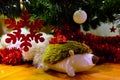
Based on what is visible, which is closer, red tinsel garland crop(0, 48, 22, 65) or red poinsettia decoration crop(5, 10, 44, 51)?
red poinsettia decoration crop(5, 10, 44, 51)

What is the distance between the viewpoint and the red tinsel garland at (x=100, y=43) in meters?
0.91

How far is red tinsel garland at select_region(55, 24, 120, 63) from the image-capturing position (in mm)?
913

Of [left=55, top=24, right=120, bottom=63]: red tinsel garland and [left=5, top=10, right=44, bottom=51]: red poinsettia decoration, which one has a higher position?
[left=5, top=10, right=44, bottom=51]: red poinsettia decoration

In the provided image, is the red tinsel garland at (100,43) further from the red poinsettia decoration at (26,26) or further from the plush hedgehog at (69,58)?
the red poinsettia decoration at (26,26)

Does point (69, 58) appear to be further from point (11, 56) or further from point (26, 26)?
point (11, 56)

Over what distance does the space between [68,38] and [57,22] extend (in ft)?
0.30

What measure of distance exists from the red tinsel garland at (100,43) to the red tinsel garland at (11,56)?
215 mm

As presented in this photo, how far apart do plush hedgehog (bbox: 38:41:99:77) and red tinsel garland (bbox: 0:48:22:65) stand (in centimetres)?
20

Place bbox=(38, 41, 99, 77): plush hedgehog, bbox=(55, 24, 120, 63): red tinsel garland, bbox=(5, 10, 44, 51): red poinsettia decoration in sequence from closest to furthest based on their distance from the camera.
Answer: bbox=(5, 10, 44, 51): red poinsettia decoration → bbox=(38, 41, 99, 77): plush hedgehog → bbox=(55, 24, 120, 63): red tinsel garland

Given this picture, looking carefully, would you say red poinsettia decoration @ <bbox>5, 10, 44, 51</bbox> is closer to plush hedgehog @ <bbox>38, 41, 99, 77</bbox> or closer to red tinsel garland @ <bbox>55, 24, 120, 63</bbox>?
plush hedgehog @ <bbox>38, 41, 99, 77</bbox>

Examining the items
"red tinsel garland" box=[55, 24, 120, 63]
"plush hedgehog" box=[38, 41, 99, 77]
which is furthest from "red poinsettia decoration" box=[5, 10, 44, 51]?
"red tinsel garland" box=[55, 24, 120, 63]

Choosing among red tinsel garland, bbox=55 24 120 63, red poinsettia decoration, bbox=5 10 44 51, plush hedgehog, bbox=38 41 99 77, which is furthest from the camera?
red tinsel garland, bbox=55 24 120 63

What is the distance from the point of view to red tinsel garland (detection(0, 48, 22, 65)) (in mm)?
946

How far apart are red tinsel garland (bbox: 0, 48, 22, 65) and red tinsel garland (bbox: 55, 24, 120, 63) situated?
22 cm
